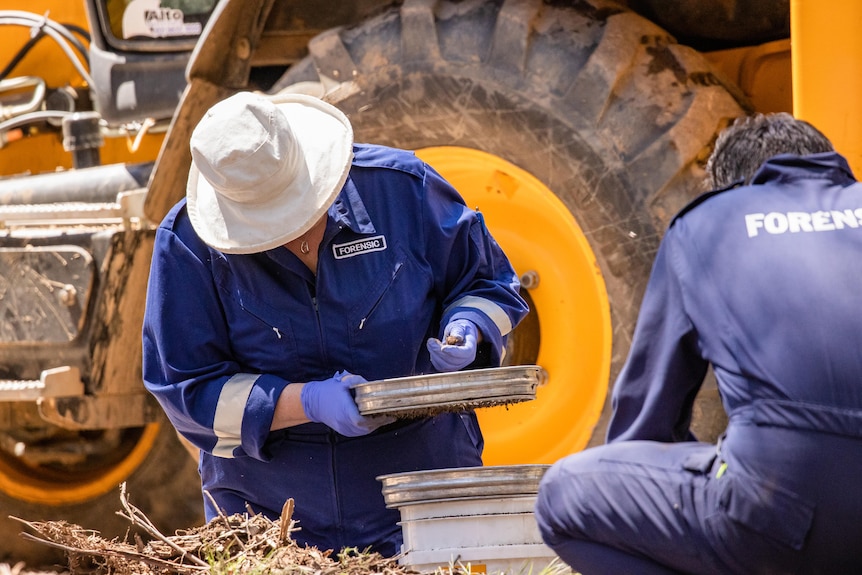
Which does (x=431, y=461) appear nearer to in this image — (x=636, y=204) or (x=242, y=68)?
(x=636, y=204)

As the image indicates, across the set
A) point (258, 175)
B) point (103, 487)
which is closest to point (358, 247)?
point (258, 175)

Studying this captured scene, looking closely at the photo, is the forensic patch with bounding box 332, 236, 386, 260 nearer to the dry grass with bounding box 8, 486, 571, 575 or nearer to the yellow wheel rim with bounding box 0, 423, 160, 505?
the dry grass with bounding box 8, 486, 571, 575

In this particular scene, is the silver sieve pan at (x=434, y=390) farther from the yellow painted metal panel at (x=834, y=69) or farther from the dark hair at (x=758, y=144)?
the yellow painted metal panel at (x=834, y=69)

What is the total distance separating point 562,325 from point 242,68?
5.00 ft

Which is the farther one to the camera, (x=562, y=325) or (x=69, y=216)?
(x=69, y=216)

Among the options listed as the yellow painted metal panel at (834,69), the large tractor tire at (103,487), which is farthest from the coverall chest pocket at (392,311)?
the large tractor tire at (103,487)

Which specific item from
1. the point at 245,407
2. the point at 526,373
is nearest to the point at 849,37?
the point at 526,373

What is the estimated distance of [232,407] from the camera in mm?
3254

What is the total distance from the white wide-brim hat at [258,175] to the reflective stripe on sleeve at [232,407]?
341mm

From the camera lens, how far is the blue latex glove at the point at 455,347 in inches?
125

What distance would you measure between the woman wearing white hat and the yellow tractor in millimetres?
834

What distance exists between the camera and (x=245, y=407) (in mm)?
3240

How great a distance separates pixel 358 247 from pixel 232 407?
53 cm

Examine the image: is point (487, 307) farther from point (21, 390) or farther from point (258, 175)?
point (21, 390)
